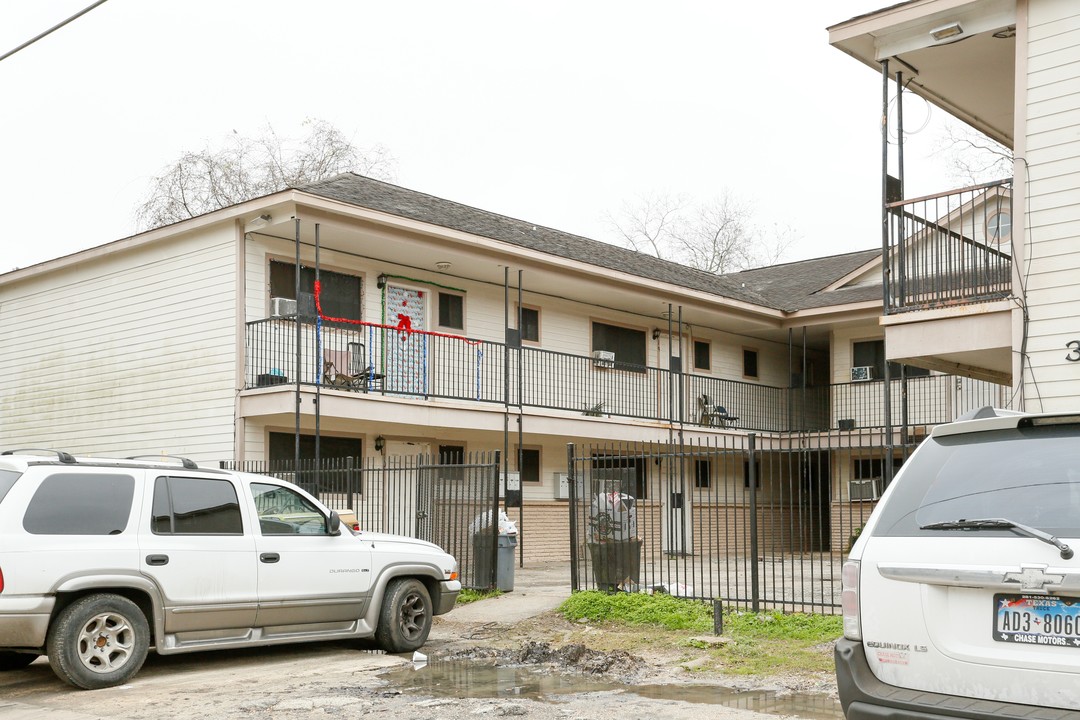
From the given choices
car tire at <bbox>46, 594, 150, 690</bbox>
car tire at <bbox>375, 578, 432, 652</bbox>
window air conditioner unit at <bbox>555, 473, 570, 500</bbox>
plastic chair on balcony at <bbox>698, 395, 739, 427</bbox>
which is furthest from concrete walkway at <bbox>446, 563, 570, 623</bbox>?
plastic chair on balcony at <bbox>698, 395, 739, 427</bbox>

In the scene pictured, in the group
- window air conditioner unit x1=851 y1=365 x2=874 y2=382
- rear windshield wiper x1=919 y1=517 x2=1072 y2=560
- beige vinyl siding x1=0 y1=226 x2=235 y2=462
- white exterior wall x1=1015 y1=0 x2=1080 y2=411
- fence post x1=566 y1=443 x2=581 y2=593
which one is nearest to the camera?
rear windshield wiper x1=919 y1=517 x2=1072 y2=560

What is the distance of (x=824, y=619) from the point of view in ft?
33.3

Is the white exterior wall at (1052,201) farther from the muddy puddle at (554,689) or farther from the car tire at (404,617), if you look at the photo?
the car tire at (404,617)

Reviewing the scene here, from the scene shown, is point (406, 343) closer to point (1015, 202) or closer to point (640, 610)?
point (640, 610)

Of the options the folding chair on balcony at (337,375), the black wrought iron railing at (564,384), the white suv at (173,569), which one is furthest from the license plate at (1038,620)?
the folding chair on balcony at (337,375)

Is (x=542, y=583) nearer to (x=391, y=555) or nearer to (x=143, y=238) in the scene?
(x=391, y=555)

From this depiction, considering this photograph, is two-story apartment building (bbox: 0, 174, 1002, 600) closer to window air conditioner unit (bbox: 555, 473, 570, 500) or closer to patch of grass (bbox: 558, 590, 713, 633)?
window air conditioner unit (bbox: 555, 473, 570, 500)

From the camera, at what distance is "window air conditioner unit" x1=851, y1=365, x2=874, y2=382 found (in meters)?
26.0

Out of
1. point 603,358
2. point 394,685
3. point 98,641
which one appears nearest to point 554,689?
point 394,685

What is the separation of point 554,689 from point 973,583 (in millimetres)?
4844

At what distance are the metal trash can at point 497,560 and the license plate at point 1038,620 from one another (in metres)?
10.2

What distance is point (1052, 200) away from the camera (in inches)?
453

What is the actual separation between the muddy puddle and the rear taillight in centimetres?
299

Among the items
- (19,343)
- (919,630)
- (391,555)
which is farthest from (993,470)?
(19,343)
